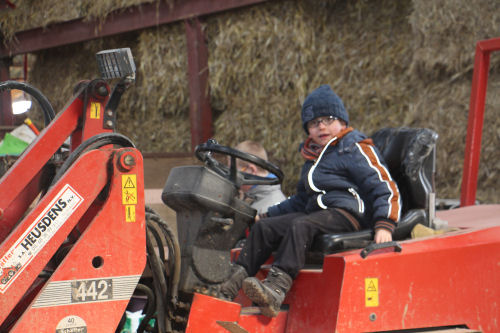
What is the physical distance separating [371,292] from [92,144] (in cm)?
135

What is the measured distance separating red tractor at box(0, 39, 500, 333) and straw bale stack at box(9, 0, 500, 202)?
2028 millimetres

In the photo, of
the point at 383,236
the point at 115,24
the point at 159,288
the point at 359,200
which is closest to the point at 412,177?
the point at 359,200

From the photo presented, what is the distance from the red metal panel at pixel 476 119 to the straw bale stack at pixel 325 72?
729mm

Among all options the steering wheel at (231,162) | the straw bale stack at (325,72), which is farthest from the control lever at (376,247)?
the straw bale stack at (325,72)

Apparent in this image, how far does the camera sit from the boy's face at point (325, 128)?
361 centimetres

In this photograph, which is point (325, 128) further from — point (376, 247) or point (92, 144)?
point (92, 144)

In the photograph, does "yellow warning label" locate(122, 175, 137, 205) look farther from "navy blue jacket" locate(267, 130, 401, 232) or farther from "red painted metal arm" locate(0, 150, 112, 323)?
"navy blue jacket" locate(267, 130, 401, 232)

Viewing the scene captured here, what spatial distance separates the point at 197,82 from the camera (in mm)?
6578

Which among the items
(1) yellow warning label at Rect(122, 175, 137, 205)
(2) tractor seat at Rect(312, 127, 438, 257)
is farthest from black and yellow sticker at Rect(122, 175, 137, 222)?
(2) tractor seat at Rect(312, 127, 438, 257)

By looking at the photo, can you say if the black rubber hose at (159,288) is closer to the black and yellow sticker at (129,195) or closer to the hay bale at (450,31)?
the black and yellow sticker at (129,195)

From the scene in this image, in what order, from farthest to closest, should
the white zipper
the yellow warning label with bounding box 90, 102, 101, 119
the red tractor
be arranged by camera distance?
the white zipper, the yellow warning label with bounding box 90, 102, 101, 119, the red tractor

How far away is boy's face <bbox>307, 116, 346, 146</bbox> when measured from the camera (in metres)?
3.61

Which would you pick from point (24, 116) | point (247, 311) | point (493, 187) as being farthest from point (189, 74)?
point (247, 311)

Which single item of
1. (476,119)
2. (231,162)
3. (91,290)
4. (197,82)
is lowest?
(91,290)
